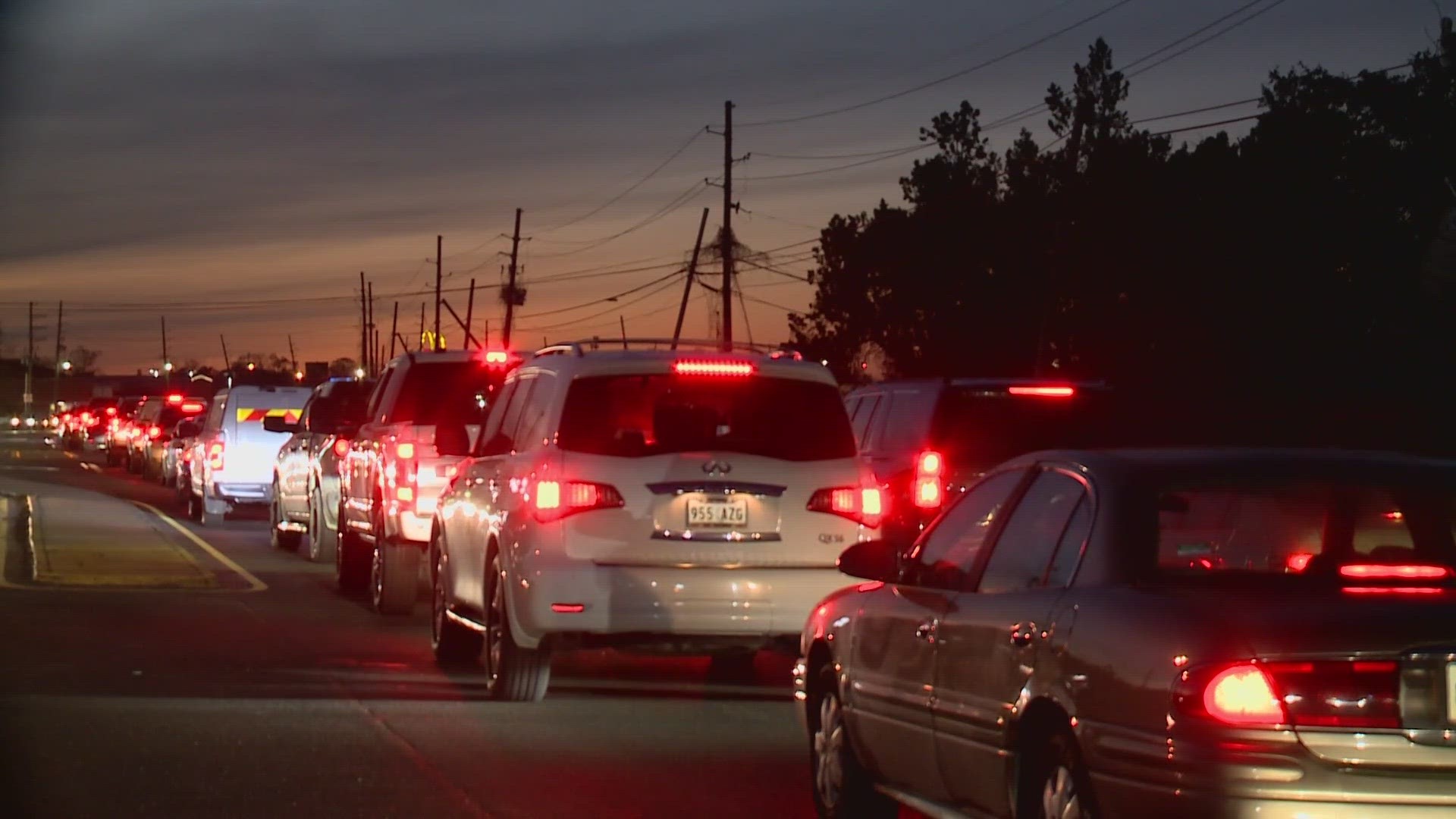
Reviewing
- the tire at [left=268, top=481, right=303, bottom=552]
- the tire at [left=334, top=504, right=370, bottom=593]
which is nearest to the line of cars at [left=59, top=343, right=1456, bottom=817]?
the tire at [left=334, top=504, right=370, bottom=593]

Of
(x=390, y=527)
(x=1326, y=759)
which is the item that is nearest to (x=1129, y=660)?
(x=1326, y=759)

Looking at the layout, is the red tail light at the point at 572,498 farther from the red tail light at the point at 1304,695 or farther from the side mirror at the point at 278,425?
the side mirror at the point at 278,425

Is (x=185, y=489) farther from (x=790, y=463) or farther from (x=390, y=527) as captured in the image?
(x=790, y=463)

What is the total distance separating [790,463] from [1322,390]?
2564 cm

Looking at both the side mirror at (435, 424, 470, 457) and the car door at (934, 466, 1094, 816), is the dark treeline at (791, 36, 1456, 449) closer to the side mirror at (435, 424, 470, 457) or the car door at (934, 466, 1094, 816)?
the side mirror at (435, 424, 470, 457)

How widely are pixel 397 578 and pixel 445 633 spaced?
3.33 meters

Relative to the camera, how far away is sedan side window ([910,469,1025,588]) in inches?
289

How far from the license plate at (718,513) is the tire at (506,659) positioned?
109 cm

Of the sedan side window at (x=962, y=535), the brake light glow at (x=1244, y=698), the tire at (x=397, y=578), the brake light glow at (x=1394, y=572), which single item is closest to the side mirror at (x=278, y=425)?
the tire at (x=397, y=578)

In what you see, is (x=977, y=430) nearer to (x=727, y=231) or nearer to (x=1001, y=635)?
(x=1001, y=635)

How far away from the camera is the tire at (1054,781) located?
6004mm

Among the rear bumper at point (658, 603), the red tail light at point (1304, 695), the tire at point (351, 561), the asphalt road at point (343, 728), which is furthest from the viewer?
the tire at point (351, 561)

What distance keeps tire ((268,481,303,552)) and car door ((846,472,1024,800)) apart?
58.1ft

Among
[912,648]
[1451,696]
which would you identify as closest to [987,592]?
[912,648]
